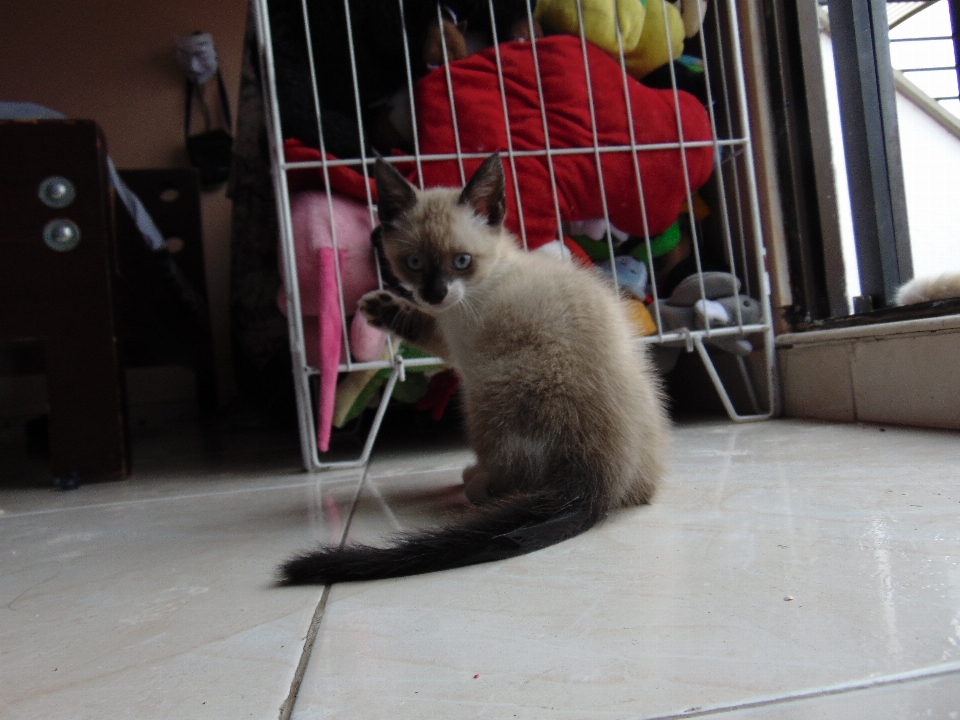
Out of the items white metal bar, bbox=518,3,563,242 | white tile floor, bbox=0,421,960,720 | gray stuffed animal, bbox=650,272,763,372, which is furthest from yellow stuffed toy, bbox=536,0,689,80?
white tile floor, bbox=0,421,960,720

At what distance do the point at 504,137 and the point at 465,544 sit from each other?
103cm

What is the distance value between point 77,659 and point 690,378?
1754 mm

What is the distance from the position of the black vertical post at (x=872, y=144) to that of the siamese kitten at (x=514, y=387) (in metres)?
0.81

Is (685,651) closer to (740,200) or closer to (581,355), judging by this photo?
(581,355)

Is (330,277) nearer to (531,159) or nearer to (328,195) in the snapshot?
(328,195)

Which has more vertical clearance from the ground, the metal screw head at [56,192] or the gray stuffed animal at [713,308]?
the metal screw head at [56,192]

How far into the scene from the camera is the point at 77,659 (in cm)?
47

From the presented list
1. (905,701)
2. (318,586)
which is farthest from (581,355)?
(905,701)

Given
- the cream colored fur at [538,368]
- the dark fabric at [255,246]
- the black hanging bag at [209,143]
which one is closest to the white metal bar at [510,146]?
the cream colored fur at [538,368]

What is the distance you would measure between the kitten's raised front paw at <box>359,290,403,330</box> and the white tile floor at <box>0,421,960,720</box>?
0.31 m

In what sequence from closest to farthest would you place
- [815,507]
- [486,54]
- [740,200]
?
1. [815,507]
2. [486,54]
3. [740,200]

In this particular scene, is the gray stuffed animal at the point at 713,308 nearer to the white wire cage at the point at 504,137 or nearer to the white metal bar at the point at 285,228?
the white wire cage at the point at 504,137

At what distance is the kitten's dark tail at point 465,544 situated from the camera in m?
0.58

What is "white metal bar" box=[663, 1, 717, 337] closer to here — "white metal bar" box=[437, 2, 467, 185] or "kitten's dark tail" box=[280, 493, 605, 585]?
"white metal bar" box=[437, 2, 467, 185]
